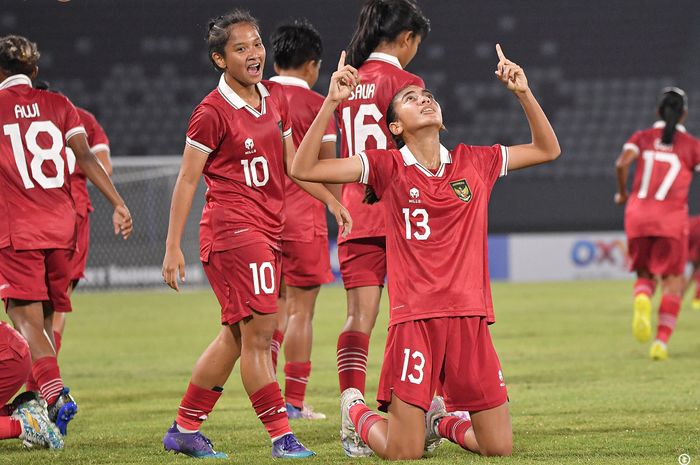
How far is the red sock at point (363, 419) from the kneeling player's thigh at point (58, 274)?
1.82 metres

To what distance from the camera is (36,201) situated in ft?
18.6

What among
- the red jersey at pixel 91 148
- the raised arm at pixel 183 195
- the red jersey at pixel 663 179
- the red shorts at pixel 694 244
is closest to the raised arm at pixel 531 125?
the raised arm at pixel 183 195

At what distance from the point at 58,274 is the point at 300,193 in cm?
139

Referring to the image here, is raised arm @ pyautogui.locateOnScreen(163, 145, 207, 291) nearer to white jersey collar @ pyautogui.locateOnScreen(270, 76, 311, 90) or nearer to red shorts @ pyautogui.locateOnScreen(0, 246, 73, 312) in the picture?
red shorts @ pyautogui.locateOnScreen(0, 246, 73, 312)

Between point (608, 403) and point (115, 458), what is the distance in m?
2.81

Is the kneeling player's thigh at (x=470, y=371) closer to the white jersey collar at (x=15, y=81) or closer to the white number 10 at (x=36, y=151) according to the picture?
the white number 10 at (x=36, y=151)

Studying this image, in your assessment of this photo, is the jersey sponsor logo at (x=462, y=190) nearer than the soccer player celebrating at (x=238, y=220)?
Yes

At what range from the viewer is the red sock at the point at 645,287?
30.3 ft

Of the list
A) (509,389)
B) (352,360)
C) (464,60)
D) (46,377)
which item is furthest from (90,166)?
(464,60)

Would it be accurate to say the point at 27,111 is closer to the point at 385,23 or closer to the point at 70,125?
the point at 70,125

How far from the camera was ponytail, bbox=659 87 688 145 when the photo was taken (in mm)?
9078

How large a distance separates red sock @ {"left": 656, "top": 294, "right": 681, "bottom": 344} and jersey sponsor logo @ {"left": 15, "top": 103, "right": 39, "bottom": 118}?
5.16m

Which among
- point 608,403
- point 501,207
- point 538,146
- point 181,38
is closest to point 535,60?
point 501,207

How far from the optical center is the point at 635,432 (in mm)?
5125
